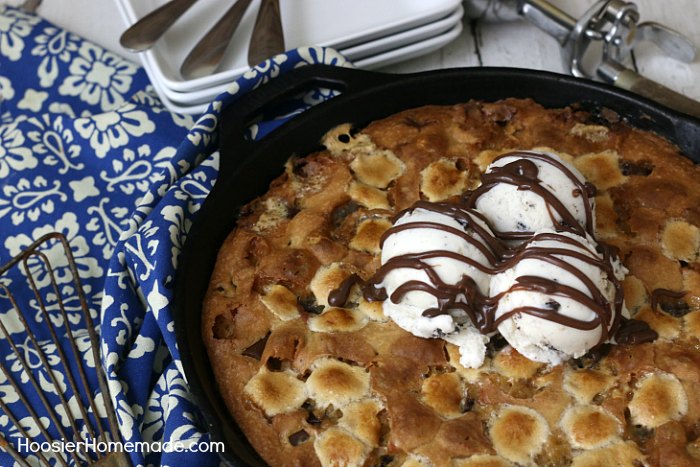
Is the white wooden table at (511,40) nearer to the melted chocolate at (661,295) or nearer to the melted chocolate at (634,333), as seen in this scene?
the melted chocolate at (661,295)

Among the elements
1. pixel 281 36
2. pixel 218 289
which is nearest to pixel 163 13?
pixel 281 36

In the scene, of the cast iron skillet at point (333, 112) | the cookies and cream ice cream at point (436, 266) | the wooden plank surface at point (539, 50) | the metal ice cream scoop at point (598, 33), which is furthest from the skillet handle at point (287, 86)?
the metal ice cream scoop at point (598, 33)

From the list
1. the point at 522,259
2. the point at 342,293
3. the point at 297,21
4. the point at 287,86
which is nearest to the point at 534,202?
the point at 522,259

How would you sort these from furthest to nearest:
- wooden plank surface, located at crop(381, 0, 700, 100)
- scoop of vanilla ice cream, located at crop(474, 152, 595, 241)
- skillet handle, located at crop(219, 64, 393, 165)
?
wooden plank surface, located at crop(381, 0, 700, 100), skillet handle, located at crop(219, 64, 393, 165), scoop of vanilla ice cream, located at crop(474, 152, 595, 241)

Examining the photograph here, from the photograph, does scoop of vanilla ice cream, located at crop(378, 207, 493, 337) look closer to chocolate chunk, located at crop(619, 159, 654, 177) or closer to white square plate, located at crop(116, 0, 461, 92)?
chocolate chunk, located at crop(619, 159, 654, 177)

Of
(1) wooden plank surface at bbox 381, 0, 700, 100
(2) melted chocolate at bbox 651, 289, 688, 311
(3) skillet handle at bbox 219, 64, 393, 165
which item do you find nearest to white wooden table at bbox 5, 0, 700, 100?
(1) wooden plank surface at bbox 381, 0, 700, 100

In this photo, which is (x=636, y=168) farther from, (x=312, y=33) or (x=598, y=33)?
(x=312, y=33)
